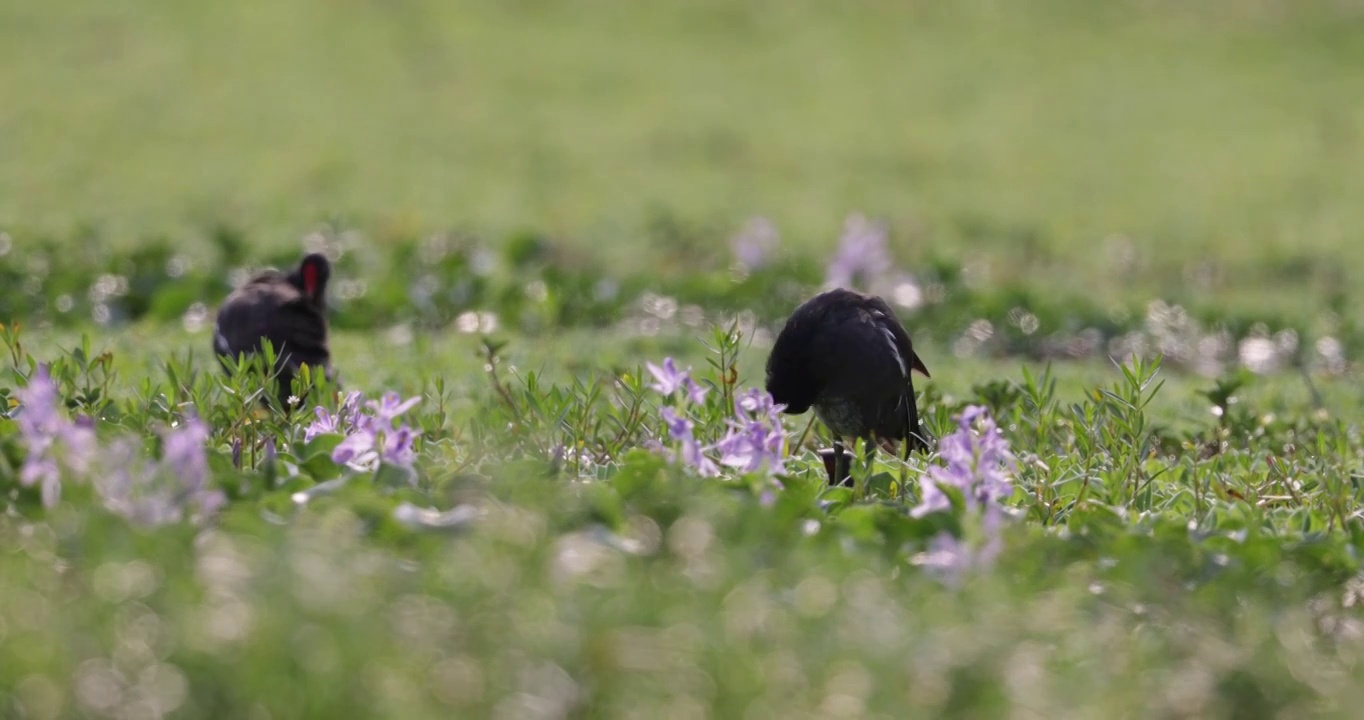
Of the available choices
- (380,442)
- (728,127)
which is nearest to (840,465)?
(380,442)

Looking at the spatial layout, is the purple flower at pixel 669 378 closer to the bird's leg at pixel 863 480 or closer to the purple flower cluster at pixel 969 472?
the bird's leg at pixel 863 480

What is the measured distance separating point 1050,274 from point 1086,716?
36.0ft

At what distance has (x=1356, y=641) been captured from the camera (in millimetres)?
3262

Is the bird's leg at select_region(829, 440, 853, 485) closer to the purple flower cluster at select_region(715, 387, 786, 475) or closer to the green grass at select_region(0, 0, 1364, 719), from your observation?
the green grass at select_region(0, 0, 1364, 719)

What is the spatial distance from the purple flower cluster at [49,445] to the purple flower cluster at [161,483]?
0.07 meters

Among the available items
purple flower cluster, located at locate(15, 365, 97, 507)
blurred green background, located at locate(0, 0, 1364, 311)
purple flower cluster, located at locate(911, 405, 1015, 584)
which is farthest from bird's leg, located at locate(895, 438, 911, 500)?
blurred green background, located at locate(0, 0, 1364, 311)

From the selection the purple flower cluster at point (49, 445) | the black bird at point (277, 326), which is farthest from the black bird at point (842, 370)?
the black bird at point (277, 326)

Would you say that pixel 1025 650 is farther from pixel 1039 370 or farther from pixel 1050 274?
pixel 1050 274

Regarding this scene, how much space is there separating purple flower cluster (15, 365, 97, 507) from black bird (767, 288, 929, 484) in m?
1.96

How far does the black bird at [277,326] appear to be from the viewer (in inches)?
242

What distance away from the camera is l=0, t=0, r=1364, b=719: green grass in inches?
109

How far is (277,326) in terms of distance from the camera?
6160 millimetres

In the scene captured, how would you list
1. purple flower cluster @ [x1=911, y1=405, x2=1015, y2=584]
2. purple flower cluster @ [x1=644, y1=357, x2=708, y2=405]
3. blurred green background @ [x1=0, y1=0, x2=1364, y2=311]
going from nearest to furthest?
purple flower cluster @ [x1=911, y1=405, x2=1015, y2=584], purple flower cluster @ [x1=644, y1=357, x2=708, y2=405], blurred green background @ [x1=0, y1=0, x2=1364, y2=311]

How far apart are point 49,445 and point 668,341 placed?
229 inches
